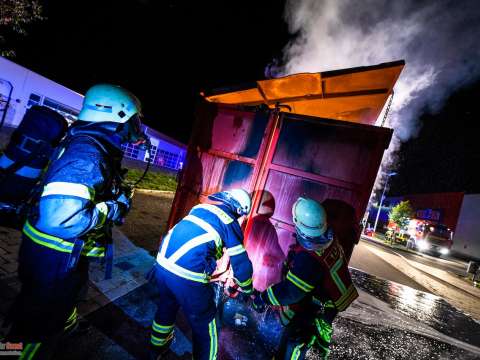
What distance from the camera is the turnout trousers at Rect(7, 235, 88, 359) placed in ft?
5.01

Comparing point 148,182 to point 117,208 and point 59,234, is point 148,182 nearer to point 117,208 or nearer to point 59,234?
point 117,208

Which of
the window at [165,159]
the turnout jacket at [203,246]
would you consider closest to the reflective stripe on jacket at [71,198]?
the turnout jacket at [203,246]

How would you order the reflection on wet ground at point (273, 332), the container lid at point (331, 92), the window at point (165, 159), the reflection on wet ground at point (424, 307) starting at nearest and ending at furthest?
the reflection on wet ground at point (273, 332)
the container lid at point (331, 92)
the reflection on wet ground at point (424, 307)
the window at point (165, 159)

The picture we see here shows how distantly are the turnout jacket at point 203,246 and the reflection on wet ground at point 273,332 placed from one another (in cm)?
63

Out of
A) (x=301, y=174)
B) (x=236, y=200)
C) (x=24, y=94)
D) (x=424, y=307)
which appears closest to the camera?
(x=236, y=200)

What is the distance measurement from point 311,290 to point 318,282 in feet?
0.40

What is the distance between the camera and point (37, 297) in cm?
155

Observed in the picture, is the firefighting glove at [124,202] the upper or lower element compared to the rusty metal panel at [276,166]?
lower

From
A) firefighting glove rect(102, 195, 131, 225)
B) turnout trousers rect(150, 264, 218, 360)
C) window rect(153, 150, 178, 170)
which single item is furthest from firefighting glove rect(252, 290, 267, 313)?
window rect(153, 150, 178, 170)

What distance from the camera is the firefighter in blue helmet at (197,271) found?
2.12m

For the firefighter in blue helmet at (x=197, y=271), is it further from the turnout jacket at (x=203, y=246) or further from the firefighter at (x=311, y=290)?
the firefighter at (x=311, y=290)

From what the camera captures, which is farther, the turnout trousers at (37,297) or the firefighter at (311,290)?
the firefighter at (311,290)

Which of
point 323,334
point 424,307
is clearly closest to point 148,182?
point 323,334

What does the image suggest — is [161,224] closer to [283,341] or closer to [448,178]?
[283,341]
